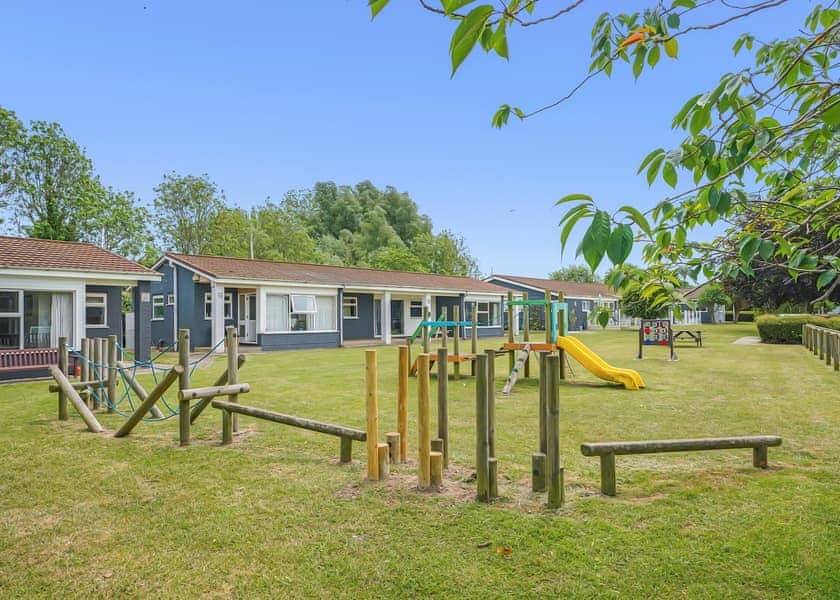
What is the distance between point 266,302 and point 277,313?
0.69 m

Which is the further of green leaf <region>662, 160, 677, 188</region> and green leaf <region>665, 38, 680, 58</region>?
green leaf <region>665, 38, 680, 58</region>

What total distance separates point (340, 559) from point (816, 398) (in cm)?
1006

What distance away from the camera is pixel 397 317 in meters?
30.8

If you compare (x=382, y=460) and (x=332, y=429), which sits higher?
(x=332, y=429)

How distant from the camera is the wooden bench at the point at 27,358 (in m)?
13.6

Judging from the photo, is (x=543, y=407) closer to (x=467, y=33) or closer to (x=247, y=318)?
(x=467, y=33)

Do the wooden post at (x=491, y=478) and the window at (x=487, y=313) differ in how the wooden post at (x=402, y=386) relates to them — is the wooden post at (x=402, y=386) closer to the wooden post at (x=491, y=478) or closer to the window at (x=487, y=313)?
the wooden post at (x=491, y=478)

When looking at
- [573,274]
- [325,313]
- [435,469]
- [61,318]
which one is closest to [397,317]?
[325,313]

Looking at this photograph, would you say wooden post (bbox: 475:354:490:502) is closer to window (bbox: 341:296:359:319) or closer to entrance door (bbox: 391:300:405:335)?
window (bbox: 341:296:359:319)

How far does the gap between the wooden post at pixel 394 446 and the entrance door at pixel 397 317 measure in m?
24.8

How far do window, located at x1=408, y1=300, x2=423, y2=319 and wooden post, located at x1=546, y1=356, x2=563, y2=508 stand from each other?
26.7 metres

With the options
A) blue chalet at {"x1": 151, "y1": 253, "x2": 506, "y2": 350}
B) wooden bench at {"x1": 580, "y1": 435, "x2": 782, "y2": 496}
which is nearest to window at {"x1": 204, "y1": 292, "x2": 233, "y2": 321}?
blue chalet at {"x1": 151, "y1": 253, "x2": 506, "y2": 350}

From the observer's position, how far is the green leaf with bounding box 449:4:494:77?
4.37ft

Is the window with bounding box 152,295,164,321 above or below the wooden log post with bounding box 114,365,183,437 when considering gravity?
above
